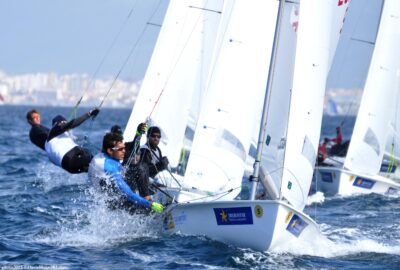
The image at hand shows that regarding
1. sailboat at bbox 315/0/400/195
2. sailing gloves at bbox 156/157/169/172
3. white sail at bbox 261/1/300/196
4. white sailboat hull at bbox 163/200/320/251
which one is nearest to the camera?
white sailboat hull at bbox 163/200/320/251

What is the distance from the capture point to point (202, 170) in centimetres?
1065

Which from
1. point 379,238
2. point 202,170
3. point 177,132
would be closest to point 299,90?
point 202,170

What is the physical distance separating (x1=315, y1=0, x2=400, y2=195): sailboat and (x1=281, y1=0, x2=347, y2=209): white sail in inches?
300

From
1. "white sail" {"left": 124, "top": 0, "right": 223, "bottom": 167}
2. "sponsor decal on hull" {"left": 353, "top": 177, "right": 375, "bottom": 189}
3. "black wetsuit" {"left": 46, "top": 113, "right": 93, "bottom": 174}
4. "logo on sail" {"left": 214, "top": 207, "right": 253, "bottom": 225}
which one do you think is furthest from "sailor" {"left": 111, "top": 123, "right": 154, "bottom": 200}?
"sponsor decal on hull" {"left": 353, "top": 177, "right": 375, "bottom": 189}

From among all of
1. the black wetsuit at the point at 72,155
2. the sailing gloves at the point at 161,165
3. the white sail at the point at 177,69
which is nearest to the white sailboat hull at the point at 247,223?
the black wetsuit at the point at 72,155

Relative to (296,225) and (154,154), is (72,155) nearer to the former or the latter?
(154,154)

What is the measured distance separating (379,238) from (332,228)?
858 millimetres

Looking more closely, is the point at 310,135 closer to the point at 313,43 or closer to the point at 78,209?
the point at 313,43

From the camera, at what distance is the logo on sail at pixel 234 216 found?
367 inches

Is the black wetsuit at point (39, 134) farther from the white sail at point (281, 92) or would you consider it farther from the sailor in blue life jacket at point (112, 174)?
the white sail at point (281, 92)

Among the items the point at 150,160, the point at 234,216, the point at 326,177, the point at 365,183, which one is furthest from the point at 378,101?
the point at 234,216

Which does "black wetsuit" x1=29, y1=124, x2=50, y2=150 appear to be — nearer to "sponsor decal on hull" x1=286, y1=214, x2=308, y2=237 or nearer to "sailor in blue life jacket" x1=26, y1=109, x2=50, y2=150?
"sailor in blue life jacket" x1=26, y1=109, x2=50, y2=150

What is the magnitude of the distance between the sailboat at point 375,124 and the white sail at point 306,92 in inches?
300

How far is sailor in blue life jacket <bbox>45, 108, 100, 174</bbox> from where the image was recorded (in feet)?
34.4
